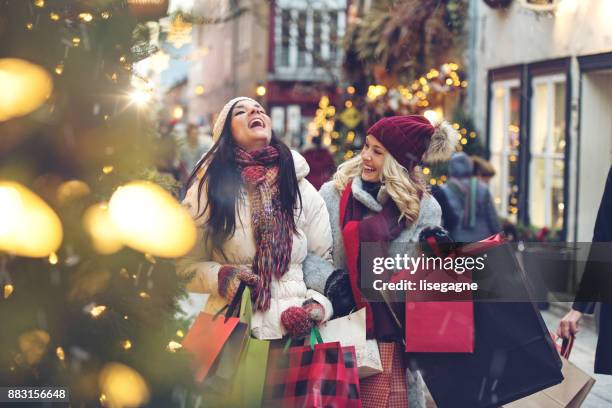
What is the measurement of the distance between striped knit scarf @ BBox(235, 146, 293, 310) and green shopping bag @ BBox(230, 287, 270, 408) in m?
0.27

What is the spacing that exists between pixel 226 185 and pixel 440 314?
1113 mm

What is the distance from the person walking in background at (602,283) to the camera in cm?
479

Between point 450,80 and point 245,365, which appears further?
point 450,80

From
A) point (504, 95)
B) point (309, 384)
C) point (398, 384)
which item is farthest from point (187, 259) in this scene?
point (504, 95)

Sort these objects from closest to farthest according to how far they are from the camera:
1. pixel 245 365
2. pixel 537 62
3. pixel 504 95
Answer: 1. pixel 245 365
2. pixel 537 62
3. pixel 504 95

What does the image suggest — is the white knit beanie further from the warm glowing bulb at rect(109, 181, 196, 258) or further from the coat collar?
the warm glowing bulb at rect(109, 181, 196, 258)

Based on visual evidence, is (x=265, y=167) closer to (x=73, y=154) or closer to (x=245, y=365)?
(x=245, y=365)

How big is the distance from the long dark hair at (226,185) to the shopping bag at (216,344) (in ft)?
1.38

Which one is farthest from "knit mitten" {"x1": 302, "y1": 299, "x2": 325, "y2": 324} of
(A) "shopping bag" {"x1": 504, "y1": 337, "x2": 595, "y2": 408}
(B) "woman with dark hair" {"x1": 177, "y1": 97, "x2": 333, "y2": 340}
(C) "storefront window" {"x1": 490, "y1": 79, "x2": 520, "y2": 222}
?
(C) "storefront window" {"x1": 490, "y1": 79, "x2": 520, "y2": 222}

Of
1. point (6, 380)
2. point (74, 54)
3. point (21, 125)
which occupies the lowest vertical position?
point (6, 380)

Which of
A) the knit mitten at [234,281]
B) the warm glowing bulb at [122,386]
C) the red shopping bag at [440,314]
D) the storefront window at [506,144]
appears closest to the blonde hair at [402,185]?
the red shopping bag at [440,314]

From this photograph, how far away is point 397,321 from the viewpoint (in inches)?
196

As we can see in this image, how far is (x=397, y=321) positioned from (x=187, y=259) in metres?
0.99

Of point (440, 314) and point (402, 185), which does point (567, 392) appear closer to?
point (440, 314)
